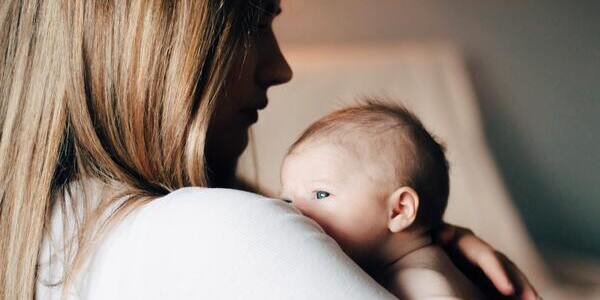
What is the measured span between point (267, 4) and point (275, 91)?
1.80 meters

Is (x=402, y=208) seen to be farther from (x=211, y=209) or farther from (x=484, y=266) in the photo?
(x=211, y=209)

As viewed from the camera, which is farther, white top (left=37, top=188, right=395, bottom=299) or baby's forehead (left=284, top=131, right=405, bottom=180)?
baby's forehead (left=284, top=131, right=405, bottom=180)

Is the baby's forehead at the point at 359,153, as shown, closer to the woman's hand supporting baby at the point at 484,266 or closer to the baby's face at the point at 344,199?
the baby's face at the point at 344,199

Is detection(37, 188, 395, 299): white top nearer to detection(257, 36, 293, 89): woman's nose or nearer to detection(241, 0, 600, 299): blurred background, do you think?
detection(257, 36, 293, 89): woman's nose

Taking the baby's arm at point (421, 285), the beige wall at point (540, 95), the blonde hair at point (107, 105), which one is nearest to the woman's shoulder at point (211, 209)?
the blonde hair at point (107, 105)

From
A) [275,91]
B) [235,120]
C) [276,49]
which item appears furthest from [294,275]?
[275,91]

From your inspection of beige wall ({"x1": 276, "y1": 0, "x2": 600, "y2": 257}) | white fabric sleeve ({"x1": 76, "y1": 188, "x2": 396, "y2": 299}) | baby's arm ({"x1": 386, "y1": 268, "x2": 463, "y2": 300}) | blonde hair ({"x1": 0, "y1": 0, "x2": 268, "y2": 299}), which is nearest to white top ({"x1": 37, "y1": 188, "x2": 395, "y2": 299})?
white fabric sleeve ({"x1": 76, "y1": 188, "x2": 396, "y2": 299})

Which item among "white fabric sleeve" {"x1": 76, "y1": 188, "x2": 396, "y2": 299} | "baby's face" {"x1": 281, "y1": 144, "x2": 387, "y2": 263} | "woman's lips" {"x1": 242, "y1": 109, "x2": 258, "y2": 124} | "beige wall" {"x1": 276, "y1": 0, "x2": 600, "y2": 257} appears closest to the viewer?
"white fabric sleeve" {"x1": 76, "y1": 188, "x2": 396, "y2": 299}

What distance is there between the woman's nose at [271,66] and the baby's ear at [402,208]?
0.97 ft

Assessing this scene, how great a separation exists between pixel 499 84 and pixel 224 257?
2266 millimetres

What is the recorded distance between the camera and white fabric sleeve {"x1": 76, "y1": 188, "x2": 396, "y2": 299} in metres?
0.57

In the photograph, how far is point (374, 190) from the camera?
3.09 ft

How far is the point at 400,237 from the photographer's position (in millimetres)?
971

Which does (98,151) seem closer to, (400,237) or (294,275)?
(294,275)
